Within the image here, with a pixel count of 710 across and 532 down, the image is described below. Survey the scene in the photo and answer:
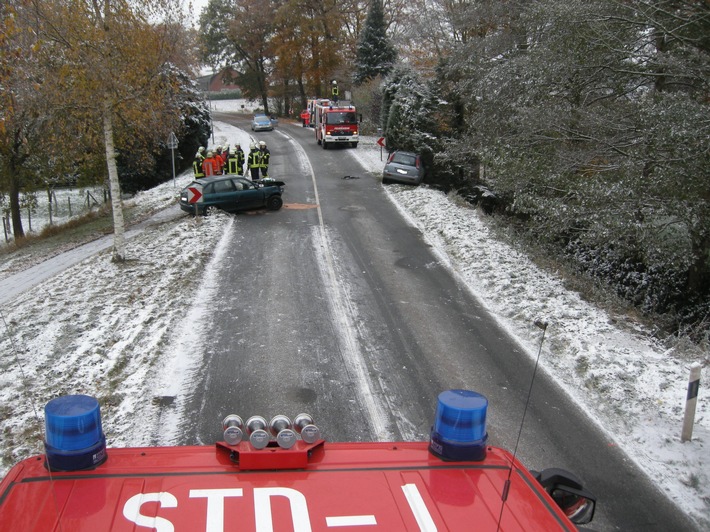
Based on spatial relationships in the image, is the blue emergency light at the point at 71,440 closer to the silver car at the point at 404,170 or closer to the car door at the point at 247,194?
the car door at the point at 247,194

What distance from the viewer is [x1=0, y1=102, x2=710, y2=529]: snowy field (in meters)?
7.20

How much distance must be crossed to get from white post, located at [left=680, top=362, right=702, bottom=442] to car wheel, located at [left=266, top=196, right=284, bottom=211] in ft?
49.5

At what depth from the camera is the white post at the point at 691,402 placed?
7145mm

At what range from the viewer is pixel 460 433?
344cm

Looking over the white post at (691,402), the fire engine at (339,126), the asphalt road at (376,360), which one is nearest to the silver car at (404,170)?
the asphalt road at (376,360)

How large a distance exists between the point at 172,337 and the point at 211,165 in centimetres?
1324

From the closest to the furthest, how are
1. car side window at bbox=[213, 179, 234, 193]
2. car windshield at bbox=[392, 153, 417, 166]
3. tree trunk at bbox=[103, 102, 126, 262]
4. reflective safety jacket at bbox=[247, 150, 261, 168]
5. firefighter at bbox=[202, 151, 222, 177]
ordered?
tree trunk at bbox=[103, 102, 126, 262]
car side window at bbox=[213, 179, 234, 193]
firefighter at bbox=[202, 151, 222, 177]
reflective safety jacket at bbox=[247, 150, 261, 168]
car windshield at bbox=[392, 153, 417, 166]

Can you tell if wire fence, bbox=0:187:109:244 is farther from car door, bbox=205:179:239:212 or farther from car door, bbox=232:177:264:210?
car door, bbox=232:177:264:210

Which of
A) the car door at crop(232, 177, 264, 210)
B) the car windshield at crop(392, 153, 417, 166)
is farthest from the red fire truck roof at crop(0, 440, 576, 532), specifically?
the car windshield at crop(392, 153, 417, 166)

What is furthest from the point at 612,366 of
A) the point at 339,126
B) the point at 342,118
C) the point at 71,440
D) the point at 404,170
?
the point at 342,118

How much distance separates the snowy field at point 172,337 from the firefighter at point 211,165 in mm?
6451

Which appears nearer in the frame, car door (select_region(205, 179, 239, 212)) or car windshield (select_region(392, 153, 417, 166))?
car door (select_region(205, 179, 239, 212))

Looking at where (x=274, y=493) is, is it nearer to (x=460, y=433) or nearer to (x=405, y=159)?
(x=460, y=433)

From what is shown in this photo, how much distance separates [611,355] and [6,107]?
529 inches
